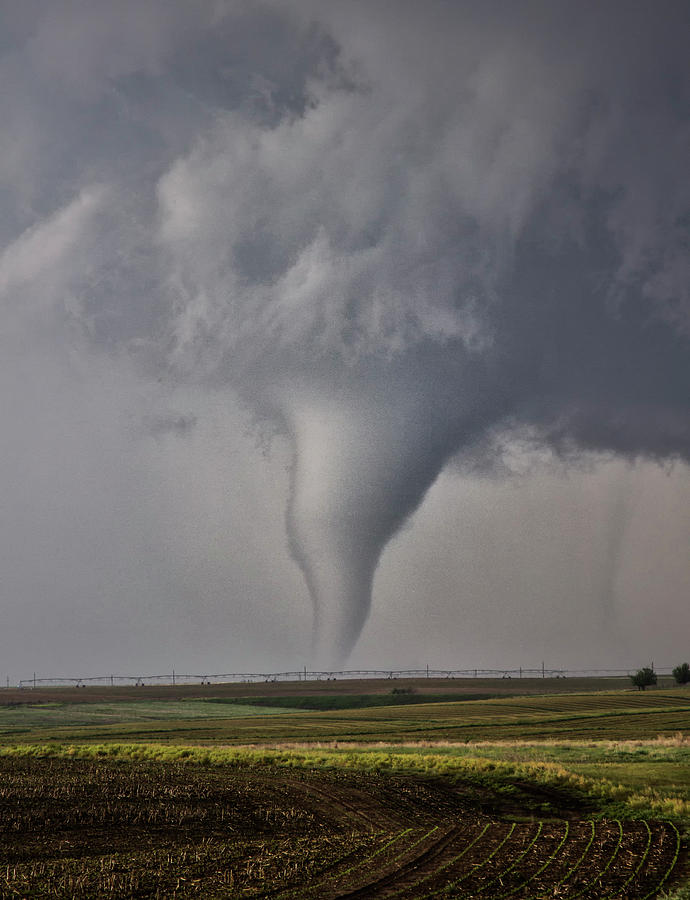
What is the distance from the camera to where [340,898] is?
21.5 meters

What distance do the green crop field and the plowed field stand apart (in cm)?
9

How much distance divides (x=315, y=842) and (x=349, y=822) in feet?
12.1

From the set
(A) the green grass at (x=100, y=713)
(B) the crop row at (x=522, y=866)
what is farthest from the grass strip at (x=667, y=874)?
(A) the green grass at (x=100, y=713)

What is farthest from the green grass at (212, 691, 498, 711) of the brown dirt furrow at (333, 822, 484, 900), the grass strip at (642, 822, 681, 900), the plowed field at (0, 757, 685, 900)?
the grass strip at (642, 822, 681, 900)

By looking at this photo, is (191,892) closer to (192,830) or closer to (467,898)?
(467,898)

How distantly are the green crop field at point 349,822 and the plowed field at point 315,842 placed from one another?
0.30 ft

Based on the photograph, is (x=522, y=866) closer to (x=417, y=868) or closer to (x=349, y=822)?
(x=417, y=868)

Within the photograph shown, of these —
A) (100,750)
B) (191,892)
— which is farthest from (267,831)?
(100,750)

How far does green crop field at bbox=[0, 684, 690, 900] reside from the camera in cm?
2319

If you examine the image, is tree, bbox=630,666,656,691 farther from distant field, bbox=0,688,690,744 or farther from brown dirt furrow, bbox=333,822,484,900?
brown dirt furrow, bbox=333,822,484,900

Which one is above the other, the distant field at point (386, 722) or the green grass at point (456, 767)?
the green grass at point (456, 767)

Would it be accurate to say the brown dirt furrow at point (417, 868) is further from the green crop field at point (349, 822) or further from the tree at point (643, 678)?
the tree at point (643, 678)

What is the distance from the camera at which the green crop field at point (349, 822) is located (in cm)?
2319

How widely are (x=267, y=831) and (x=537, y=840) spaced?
33.1ft
